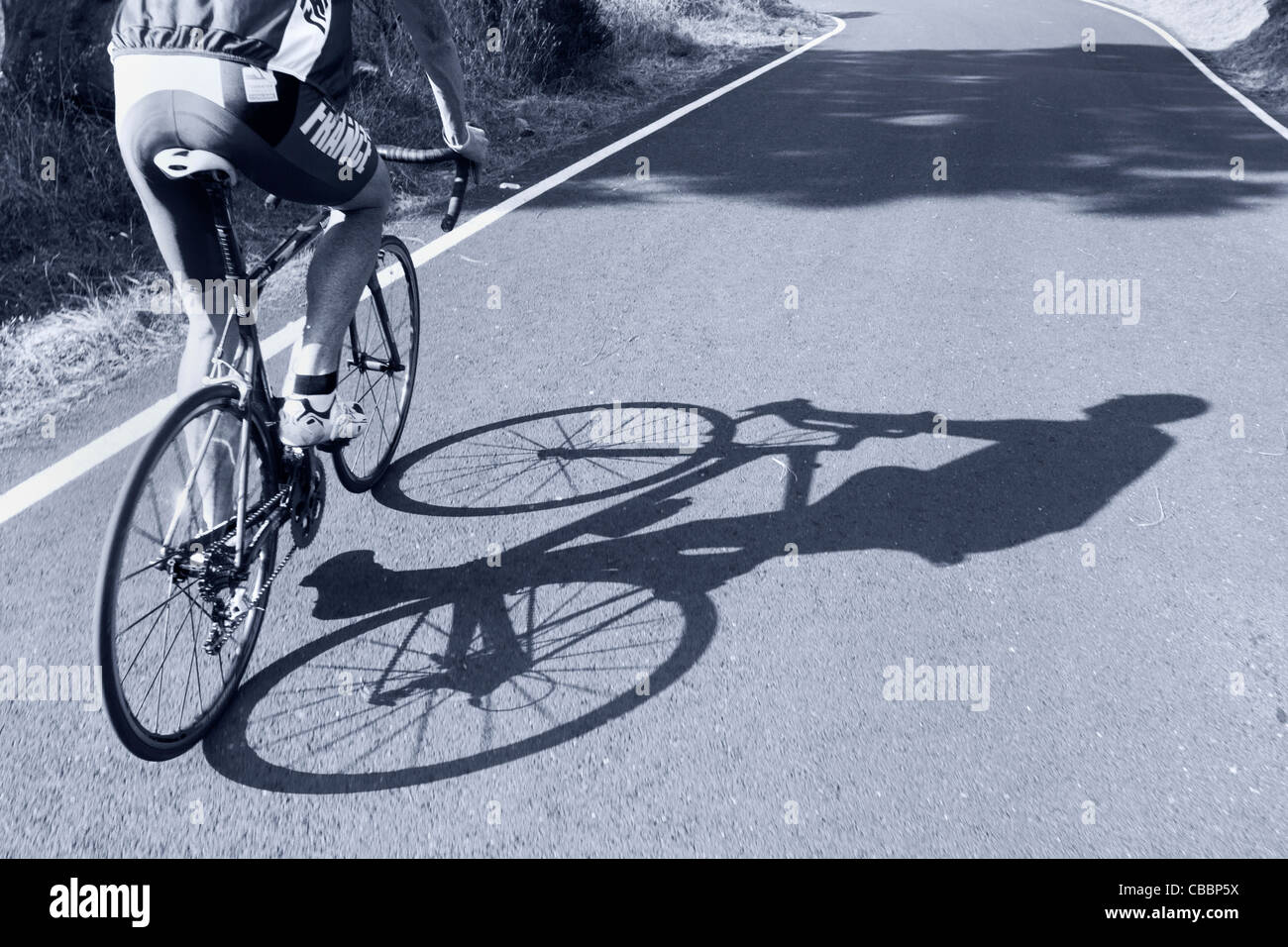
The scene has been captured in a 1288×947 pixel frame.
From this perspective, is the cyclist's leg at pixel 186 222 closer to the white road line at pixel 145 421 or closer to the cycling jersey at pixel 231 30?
the cycling jersey at pixel 231 30

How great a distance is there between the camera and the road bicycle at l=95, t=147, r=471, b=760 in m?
2.71

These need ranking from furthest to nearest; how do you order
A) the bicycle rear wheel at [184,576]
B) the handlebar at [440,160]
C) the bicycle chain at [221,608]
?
the handlebar at [440,160], the bicycle chain at [221,608], the bicycle rear wheel at [184,576]

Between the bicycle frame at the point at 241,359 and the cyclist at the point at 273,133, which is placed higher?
A: the cyclist at the point at 273,133

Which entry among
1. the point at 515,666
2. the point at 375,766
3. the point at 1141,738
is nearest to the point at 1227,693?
the point at 1141,738

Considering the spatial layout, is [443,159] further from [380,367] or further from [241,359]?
[380,367]

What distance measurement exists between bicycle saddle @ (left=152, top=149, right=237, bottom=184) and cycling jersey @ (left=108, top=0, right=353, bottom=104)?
9.1 inches

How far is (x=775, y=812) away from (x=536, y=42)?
10660 millimetres

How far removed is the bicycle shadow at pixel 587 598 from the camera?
300 cm

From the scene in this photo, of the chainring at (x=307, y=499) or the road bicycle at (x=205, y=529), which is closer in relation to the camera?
the road bicycle at (x=205, y=529)

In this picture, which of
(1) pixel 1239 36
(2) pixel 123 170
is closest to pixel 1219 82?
(1) pixel 1239 36

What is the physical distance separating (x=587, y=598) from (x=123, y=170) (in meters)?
4.98

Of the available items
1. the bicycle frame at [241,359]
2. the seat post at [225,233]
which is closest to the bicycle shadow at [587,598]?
the bicycle frame at [241,359]

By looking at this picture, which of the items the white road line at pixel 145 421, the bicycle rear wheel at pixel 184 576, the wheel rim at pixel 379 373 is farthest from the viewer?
the wheel rim at pixel 379 373

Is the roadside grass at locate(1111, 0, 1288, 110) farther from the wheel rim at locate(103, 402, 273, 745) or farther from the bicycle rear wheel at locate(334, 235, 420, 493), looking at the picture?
the wheel rim at locate(103, 402, 273, 745)
